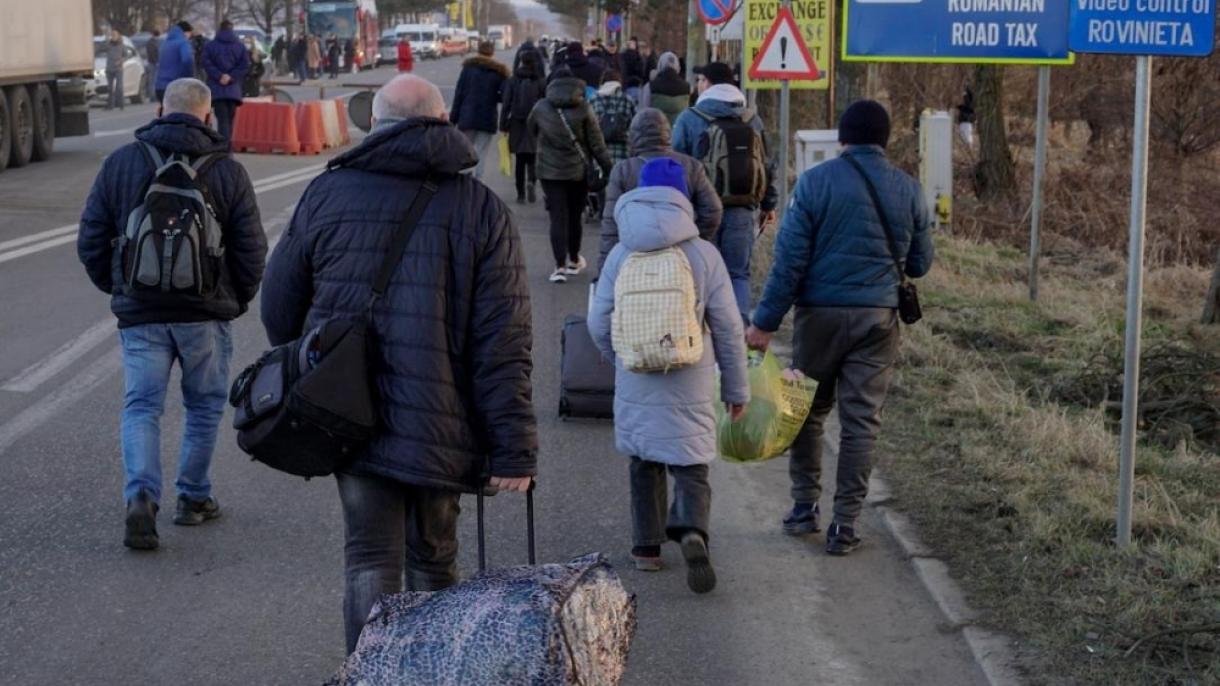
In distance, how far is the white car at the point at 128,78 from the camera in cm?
4053

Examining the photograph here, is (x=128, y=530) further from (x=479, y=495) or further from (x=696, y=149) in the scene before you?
(x=696, y=149)

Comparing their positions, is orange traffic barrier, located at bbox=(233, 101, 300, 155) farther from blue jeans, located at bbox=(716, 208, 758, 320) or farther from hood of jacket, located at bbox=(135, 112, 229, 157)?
hood of jacket, located at bbox=(135, 112, 229, 157)

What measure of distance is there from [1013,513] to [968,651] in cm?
147

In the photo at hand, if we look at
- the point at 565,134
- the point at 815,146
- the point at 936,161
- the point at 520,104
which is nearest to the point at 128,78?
the point at 520,104

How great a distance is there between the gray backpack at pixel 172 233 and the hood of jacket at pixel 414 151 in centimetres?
206

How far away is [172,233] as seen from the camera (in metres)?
6.16

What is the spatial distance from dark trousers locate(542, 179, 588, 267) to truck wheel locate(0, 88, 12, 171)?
11617 mm

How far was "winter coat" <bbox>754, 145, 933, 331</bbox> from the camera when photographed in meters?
6.42

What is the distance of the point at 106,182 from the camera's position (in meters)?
6.27

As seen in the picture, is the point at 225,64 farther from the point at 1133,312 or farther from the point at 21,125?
the point at 1133,312

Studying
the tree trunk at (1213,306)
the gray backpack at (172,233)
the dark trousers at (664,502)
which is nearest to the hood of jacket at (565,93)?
the tree trunk at (1213,306)

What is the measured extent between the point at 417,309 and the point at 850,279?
2632 millimetres

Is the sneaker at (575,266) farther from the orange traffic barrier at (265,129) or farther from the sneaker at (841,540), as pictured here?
the orange traffic barrier at (265,129)

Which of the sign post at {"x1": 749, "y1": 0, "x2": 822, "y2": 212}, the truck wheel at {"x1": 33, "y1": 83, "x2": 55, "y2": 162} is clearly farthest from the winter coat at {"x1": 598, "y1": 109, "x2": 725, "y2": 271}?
the truck wheel at {"x1": 33, "y1": 83, "x2": 55, "y2": 162}
